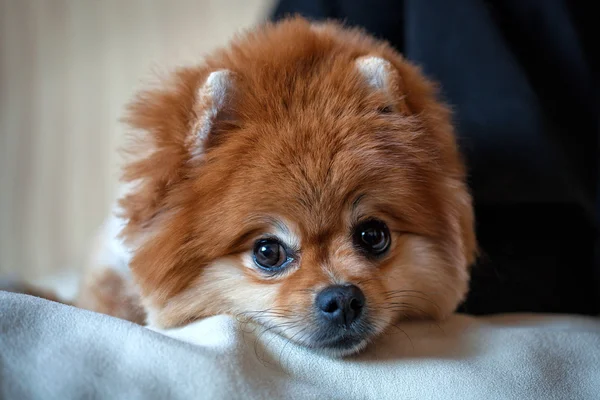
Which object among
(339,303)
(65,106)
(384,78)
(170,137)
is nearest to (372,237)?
(339,303)

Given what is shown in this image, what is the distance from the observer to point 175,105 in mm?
1312

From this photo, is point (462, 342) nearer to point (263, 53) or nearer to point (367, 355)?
point (367, 355)

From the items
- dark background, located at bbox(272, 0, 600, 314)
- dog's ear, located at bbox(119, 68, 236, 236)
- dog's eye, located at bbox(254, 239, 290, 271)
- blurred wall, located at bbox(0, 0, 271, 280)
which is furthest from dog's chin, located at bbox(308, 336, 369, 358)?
blurred wall, located at bbox(0, 0, 271, 280)

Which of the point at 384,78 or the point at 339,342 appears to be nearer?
the point at 339,342

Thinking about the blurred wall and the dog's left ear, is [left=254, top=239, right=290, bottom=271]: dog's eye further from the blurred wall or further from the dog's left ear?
the blurred wall

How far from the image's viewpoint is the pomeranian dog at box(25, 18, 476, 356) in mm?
1197

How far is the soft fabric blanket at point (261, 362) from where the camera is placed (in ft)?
2.88

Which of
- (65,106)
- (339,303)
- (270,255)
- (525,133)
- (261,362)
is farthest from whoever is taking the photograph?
(65,106)

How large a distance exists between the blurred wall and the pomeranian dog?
81.5 inches

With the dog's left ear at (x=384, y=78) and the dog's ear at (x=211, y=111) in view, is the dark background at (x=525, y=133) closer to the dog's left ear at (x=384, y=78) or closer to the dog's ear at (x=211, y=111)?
the dog's left ear at (x=384, y=78)

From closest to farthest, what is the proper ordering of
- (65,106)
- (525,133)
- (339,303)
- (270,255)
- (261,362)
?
(261,362), (339,303), (270,255), (525,133), (65,106)

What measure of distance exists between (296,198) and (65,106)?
106 inches

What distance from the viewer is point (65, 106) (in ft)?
11.3

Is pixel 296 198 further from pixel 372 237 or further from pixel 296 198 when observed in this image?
pixel 372 237
